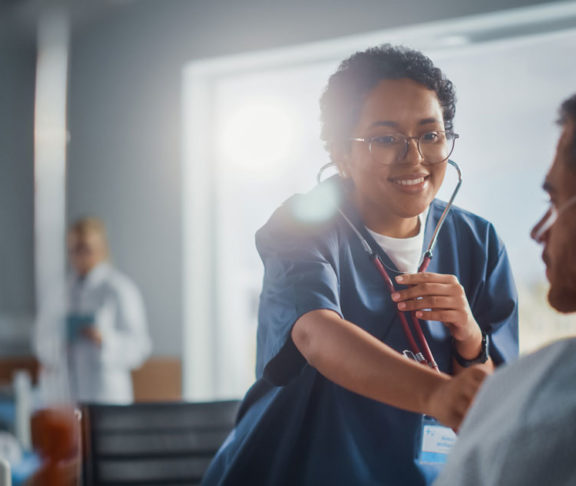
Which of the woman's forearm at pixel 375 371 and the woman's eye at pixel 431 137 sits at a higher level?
the woman's eye at pixel 431 137

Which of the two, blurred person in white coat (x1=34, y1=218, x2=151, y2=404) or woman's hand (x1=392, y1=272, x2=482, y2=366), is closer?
woman's hand (x1=392, y1=272, x2=482, y2=366)

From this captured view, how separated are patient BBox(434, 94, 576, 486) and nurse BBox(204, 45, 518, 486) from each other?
0.04m

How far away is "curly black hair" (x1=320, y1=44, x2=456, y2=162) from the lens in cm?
41

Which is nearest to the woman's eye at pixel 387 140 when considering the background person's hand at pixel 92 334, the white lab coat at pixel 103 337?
the background person's hand at pixel 92 334

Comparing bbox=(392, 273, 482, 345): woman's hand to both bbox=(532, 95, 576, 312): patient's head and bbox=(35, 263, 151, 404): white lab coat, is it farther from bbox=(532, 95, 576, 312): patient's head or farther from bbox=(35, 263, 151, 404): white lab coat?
bbox=(35, 263, 151, 404): white lab coat

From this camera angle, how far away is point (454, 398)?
36cm

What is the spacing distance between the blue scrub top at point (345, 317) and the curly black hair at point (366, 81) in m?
0.04

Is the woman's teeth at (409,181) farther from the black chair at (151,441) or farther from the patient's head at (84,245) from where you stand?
the patient's head at (84,245)

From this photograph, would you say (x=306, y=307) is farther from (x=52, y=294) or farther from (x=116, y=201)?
(x=116, y=201)

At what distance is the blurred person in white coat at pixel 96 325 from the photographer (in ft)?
8.01

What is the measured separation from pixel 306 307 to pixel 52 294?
2409mm

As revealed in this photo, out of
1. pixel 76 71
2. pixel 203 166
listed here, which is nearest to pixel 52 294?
pixel 76 71

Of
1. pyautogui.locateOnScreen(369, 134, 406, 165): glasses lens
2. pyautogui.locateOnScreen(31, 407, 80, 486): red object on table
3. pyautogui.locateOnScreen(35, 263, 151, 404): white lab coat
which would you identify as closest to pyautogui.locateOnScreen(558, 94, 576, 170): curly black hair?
pyautogui.locateOnScreen(369, 134, 406, 165): glasses lens

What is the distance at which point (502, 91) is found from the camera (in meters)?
0.47
